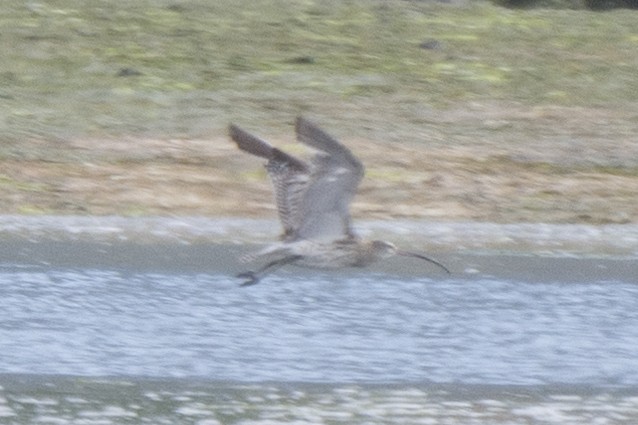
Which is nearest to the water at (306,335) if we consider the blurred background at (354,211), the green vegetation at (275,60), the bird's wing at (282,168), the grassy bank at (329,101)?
the blurred background at (354,211)

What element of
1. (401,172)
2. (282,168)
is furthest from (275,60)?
(282,168)

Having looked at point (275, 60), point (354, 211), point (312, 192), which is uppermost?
point (312, 192)

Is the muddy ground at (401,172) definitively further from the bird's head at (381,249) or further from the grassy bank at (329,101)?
the bird's head at (381,249)

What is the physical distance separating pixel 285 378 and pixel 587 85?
290 inches

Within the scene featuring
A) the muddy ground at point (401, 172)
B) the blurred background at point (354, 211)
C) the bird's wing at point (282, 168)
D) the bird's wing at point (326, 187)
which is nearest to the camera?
the blurred background at point (354, 211)

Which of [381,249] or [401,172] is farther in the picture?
[401,172]

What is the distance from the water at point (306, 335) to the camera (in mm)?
6480

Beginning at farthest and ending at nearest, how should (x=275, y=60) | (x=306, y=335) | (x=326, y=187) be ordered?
(x=275, y=60) < (x=306, y=335) < (x=326, y=187)

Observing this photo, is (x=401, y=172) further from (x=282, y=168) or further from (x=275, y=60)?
(x=282, y=168)

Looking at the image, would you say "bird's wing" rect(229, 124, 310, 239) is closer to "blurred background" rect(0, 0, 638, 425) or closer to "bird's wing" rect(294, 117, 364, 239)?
"bird's wing" rect(294, 117, 364, 239)

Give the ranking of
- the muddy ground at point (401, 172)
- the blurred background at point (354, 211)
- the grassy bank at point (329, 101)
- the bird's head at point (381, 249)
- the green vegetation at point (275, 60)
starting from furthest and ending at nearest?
1. the green vegetation at point (275, 60)
2. the grassy bank at point (329, 101)
3. the muddy ground at point (401, 172)
4. the bird's head at point (381, 249)
5. the blurred background at point (354, 211)

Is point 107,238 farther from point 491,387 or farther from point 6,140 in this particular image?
point 491,387

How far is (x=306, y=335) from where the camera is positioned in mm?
7488

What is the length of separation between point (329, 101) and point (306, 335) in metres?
5.59
